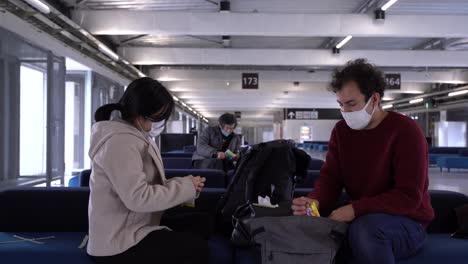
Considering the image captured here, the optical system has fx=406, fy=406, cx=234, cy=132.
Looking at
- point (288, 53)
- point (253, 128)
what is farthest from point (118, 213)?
point (253, 128)

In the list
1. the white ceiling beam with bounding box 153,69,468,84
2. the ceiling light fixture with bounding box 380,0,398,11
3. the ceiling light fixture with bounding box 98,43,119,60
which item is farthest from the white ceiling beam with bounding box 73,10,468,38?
the white ceiling beam with bounding box 153,69,468,84

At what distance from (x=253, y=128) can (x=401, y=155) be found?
47.5 meters

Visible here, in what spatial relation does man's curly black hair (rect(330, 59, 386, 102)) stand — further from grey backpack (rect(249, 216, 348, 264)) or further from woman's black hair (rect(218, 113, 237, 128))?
woman's black hair (rect(218, 113, 237, 128))

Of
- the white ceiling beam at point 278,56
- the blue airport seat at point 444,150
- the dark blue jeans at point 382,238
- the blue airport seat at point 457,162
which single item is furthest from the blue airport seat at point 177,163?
the blue airport seat at point 444,150

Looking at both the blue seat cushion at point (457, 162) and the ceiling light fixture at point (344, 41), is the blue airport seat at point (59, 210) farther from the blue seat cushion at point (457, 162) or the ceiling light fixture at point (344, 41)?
the blue seat cushion at point (457, 162)

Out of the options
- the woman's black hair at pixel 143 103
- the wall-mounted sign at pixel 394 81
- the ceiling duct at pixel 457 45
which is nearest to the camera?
the woman's black hair at pixel 143 103

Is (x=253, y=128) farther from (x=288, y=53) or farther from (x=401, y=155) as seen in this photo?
(x=401, y=155)

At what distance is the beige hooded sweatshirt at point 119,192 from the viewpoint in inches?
64.1

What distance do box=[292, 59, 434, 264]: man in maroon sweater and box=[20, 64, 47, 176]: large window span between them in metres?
5.75

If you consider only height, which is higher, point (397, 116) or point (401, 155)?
point (397, 116)

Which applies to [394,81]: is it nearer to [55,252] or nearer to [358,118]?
[358,118]

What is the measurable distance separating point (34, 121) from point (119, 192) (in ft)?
19.4

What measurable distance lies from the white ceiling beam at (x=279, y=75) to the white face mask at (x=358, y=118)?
11419 mm

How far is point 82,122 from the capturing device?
32.7 feet
